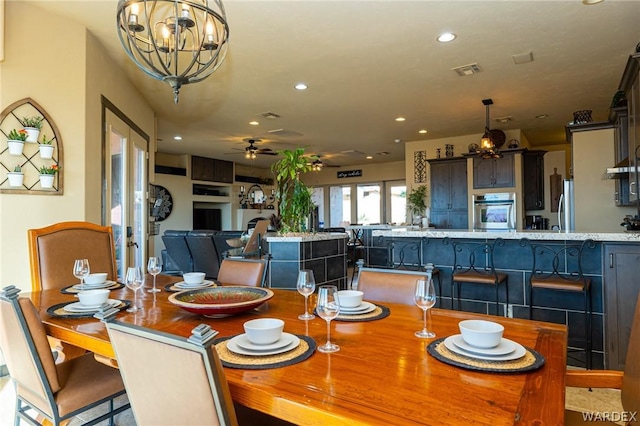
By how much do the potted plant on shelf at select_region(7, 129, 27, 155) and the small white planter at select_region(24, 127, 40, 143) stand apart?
0.03 m

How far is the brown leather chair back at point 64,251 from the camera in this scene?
224 cm

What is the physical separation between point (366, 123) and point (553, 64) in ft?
9.55

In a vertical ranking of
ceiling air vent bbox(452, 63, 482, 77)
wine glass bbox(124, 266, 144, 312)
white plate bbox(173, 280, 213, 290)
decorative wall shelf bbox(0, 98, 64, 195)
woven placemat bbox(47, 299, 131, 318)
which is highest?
ceiling air vent bbox(452, 63, 482, 77)

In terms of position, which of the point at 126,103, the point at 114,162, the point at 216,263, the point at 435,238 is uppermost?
the point at 126,103

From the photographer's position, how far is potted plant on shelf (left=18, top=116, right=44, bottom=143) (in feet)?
8.86

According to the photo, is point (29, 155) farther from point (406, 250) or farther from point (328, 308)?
point (406, 250)

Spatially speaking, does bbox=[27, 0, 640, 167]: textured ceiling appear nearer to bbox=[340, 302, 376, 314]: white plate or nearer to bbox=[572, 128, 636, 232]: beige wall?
bbox=[572, 128, 636, 232]: beige wall

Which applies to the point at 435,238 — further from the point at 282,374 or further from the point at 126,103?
the point at 126,103

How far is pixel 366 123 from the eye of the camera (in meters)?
6.25

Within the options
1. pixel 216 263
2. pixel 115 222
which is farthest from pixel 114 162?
pixel 216 263

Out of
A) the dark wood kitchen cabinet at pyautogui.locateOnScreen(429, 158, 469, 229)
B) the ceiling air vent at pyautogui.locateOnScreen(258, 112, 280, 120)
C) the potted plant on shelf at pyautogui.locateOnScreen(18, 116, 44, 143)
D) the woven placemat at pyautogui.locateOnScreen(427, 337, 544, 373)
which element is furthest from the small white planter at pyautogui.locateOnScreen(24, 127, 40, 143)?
the dark wood kitchen cabinet at pyautogui.locateOnScreen(429, 158, 469, 229)

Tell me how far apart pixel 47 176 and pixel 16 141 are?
11.7 inches

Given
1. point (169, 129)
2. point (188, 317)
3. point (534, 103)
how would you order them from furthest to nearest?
point (169, 129)
point (534, 103)
point (188, 317)

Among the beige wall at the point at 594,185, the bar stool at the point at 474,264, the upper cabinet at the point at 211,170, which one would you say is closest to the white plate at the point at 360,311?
the bar stool at the point at 474,264
